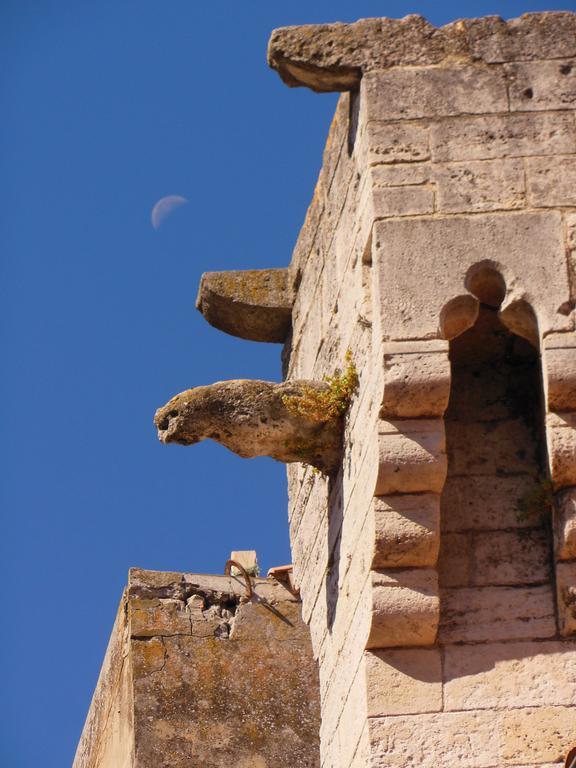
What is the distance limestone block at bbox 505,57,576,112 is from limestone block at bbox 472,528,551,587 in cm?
161

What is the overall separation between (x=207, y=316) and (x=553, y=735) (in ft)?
11.5

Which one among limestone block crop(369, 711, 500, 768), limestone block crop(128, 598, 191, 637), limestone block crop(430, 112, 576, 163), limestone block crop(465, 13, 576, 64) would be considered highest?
limestone block crop(465, 13, 576, 64)

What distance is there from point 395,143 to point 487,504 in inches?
54.9

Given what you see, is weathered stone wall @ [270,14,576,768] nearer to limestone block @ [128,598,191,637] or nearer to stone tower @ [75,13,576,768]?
stone tower @ [75,13,576,768]

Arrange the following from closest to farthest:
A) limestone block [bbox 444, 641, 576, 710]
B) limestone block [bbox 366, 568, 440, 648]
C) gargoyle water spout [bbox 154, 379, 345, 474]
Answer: limestone block [bbox 444, 641, 576, 710], limestone block [bbox 366, 568, 440, 648], gargoyle water spout [bbox 154, 379, 345, 474]

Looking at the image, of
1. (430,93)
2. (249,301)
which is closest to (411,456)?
(430,93)

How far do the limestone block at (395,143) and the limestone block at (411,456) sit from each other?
41.1 inches

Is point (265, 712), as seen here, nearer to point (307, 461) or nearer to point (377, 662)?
point (307, 461)

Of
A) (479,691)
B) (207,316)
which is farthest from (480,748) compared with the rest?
(207,316)

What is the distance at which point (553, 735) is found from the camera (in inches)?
288

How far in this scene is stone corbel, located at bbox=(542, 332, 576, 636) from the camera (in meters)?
7.48

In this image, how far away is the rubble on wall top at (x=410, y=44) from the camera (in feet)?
26.8

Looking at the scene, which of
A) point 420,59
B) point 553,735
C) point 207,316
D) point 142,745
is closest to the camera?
point 553,735

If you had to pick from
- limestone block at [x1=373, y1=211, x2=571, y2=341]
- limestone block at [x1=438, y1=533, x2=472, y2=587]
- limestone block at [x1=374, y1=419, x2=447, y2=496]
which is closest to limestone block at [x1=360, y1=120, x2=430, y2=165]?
limestone block at [x1=373, y1=211, x2=571, y2=341]
